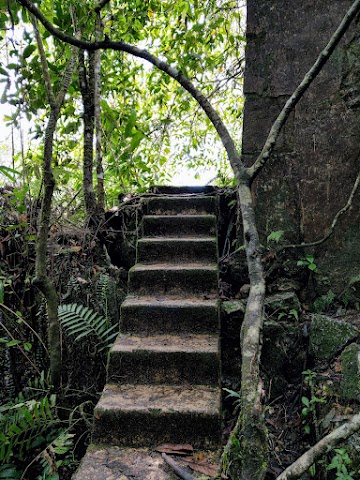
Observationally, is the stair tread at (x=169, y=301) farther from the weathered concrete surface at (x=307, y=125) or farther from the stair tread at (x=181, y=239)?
the weathered concrete surface at (x=307, y=125)

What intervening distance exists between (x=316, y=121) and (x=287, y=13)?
0.99 metres

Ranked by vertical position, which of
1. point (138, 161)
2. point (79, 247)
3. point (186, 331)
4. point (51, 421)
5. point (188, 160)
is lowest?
point (51, 421)

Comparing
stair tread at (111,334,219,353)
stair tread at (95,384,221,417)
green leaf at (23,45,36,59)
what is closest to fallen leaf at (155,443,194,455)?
stair tread at (95,384,221,417)

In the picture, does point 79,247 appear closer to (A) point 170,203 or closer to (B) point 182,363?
(A) point 170,203

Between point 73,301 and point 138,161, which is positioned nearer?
point 73,301

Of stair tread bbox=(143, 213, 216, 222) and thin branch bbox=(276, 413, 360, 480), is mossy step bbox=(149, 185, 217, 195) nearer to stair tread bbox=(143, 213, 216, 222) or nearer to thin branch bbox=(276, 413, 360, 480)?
stair tread bbox=(143, 213, 216, 222)

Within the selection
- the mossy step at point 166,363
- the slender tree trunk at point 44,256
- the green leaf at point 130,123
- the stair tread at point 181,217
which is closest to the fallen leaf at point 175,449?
the mossy step at point 166,363

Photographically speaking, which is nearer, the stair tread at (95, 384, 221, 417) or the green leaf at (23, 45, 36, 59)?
the stair tread at (95, 384, 221, 417)

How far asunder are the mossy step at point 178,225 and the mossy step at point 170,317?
36.0 inches

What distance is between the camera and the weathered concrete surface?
3.13m

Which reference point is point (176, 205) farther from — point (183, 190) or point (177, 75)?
point (177, 75)

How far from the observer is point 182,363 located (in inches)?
104

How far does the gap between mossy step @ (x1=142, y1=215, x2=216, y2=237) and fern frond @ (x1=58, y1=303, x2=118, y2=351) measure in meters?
0.94

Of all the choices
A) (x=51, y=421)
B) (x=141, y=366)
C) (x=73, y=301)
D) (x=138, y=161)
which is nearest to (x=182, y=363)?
(x=141, y=366)
